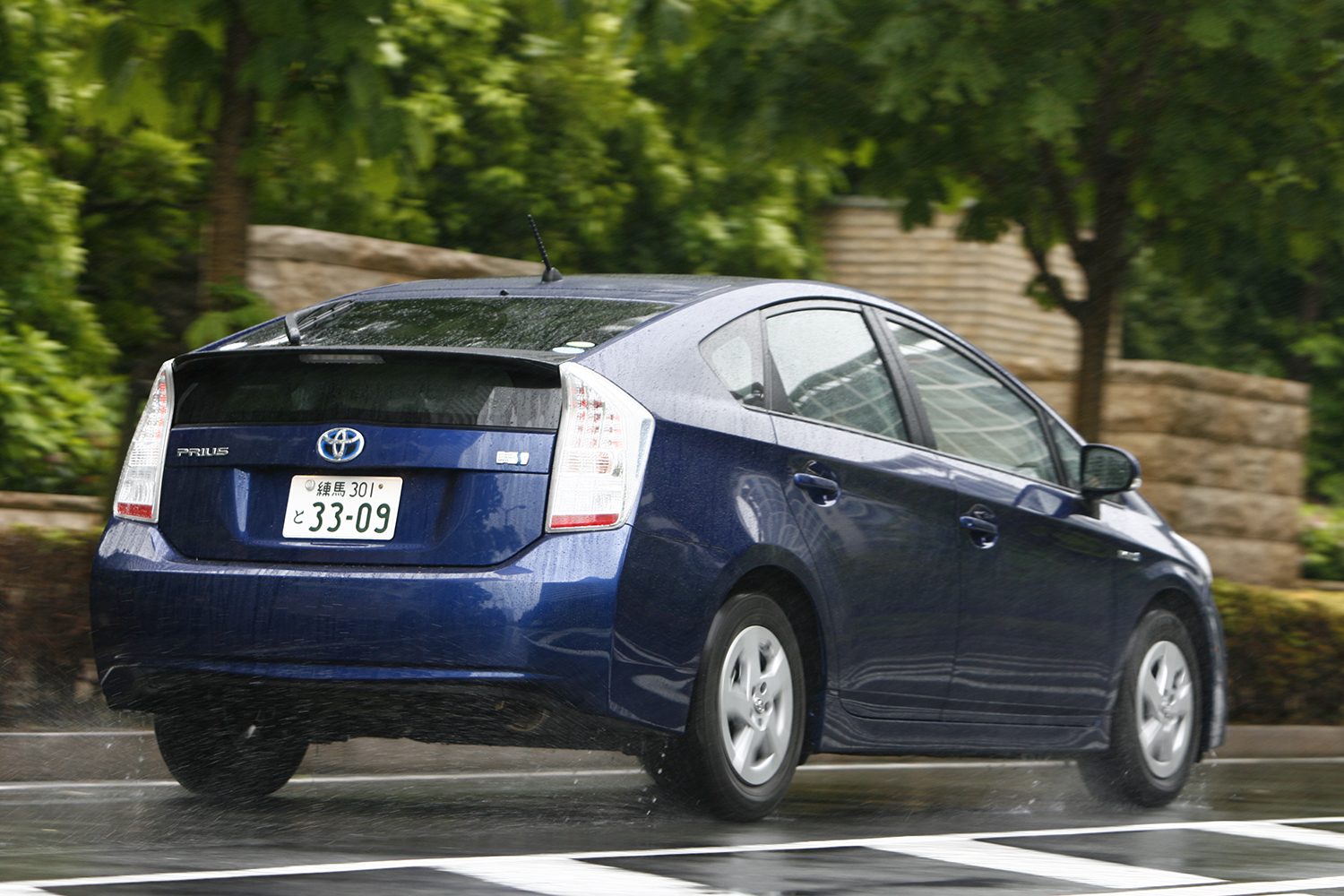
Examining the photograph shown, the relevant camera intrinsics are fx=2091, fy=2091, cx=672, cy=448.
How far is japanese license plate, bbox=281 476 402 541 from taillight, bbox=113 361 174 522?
0.47m

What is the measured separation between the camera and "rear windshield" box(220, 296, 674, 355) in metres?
5.69

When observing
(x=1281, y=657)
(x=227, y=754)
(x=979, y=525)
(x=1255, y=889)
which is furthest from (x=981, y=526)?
(x=1281, y=657)

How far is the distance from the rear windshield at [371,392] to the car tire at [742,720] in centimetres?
83

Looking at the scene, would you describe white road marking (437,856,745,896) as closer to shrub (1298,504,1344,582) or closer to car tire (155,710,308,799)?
car tire (155,710,308,799)

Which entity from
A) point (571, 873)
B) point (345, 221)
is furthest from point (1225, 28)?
point (345, 221)

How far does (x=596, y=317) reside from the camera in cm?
590

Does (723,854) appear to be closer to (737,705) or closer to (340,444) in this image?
(737,705)

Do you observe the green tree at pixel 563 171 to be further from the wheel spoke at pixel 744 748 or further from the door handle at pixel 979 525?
the wheel spoke at pixel 744 748

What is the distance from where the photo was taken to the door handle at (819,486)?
602cm

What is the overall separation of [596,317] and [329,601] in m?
1.16

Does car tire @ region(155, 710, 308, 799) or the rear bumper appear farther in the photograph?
car tire @ region(155, 710, 308, 799)

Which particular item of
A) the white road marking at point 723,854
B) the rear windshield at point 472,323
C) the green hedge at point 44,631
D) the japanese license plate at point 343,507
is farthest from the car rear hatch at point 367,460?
the green hedge at point 44,631

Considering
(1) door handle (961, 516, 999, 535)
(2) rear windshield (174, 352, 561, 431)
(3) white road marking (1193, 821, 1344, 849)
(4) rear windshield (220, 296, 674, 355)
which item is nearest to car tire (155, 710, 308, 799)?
(2) rear windshield (174, 352, 561, 431)

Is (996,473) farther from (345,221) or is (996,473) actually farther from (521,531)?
(345,221)
